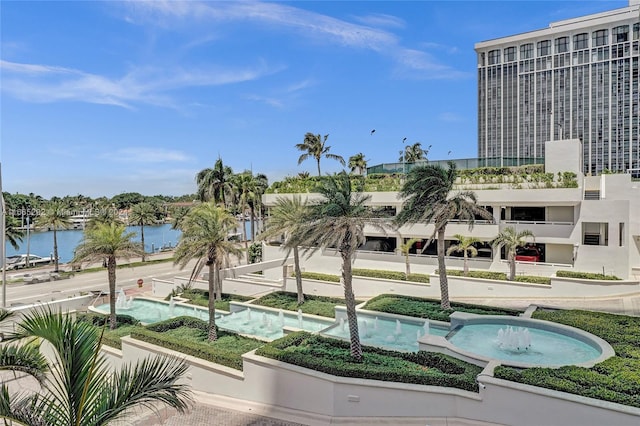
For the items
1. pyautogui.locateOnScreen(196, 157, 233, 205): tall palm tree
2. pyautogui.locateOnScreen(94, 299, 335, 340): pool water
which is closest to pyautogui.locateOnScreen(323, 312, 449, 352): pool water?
pyautogui.locateOnScreen(94, 299, 335, 340): pool water

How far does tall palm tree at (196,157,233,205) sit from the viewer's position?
135ft

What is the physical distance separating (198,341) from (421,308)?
989 cm

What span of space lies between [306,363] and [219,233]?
779 cm

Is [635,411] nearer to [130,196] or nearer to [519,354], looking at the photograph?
[519,354]

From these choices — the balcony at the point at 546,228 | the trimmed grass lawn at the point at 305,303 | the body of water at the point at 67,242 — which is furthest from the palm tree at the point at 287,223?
the body of water at the point at 67,242

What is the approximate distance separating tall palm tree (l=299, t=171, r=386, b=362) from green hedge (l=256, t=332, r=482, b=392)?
86cm

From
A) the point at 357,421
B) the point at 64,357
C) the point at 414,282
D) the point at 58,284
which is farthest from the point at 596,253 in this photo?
the point at 58,284

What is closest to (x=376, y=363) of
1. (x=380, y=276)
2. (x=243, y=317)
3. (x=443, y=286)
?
(x=443, y=286)

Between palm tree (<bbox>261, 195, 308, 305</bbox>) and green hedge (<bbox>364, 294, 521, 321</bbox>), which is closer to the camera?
green hedge (<bbox>364, 294, 521, 321</bbox>)

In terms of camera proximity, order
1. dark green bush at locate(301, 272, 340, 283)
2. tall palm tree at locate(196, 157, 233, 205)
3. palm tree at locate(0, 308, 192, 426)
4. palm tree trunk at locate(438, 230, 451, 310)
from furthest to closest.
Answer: tall palm tree at locate(196, 157, 233, 205)
dark green bush at locate(301, 272, 340, 283)
palm tree trunk at locate(438, 230, 451, 310)
palm tree at locate(0, 308, 192, 426)

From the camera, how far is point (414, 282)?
2441 centimetres

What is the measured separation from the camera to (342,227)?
44.3 feet

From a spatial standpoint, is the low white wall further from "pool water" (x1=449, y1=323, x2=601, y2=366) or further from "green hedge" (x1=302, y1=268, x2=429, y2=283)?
"green hedge" (x1=302, y1=268, x2=429, y2=283)

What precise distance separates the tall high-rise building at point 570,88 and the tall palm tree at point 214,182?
A: 53904 millimetres
